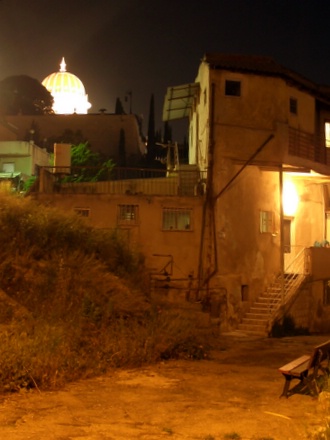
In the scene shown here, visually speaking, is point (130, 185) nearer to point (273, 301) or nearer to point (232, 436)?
point (273, 301)

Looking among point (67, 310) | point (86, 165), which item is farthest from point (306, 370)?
point (86, 165)

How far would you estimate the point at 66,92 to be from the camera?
58906 millimetres

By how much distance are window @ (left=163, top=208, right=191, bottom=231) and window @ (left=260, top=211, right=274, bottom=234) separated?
345cm

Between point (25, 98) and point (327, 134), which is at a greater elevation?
point (25, 98)

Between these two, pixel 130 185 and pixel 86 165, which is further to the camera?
pixel 86 165

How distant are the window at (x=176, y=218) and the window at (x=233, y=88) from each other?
5.35m

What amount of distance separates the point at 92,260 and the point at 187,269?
863cm

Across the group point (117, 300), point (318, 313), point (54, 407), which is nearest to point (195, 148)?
point (318, 313)

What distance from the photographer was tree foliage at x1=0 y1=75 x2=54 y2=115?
57281 millimetres

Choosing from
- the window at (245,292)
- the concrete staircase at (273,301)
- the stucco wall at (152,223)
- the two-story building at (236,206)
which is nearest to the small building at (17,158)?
the two-story building at (236,206)

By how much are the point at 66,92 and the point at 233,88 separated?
123ft

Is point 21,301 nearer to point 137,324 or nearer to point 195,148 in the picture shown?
point 137,324

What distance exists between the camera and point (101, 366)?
10234 mm

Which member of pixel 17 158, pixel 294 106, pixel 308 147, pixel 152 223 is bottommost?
pixel 152 223
